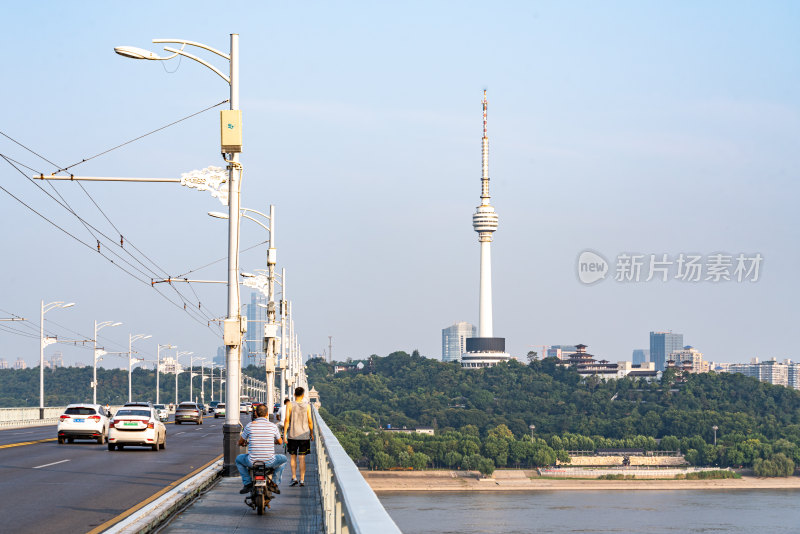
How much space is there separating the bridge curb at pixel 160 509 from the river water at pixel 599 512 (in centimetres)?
9662

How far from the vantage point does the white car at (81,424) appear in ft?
125

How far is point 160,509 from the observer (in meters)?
15.3

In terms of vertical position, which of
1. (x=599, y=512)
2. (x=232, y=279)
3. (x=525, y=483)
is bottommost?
(x=525, y=483)

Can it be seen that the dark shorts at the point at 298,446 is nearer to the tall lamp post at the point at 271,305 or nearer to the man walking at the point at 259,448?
the man walking at the point at 259,448

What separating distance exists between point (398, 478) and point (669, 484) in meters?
52.7

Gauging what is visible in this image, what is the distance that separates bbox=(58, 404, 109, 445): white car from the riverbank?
145m

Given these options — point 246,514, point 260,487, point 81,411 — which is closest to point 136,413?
point 81,411

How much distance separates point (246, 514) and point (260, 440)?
1.20 metres

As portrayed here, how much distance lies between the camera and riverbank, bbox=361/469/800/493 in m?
186

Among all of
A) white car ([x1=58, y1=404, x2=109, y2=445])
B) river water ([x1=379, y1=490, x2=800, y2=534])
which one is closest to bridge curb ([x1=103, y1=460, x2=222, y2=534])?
white car ([x1=58, y1=404, x2=109, y2=445])

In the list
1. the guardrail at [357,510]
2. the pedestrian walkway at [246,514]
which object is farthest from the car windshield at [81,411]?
the guardrail at [357,510]

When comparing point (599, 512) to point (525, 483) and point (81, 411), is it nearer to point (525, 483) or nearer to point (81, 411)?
point (525, 483)

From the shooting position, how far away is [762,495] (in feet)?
601

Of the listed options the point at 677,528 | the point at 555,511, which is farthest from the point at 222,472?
the point at 555,511
